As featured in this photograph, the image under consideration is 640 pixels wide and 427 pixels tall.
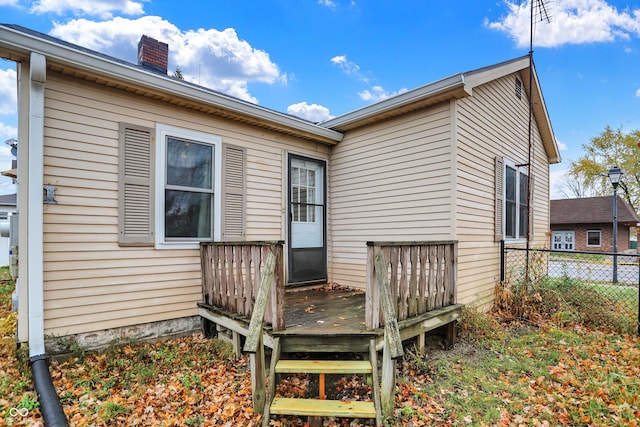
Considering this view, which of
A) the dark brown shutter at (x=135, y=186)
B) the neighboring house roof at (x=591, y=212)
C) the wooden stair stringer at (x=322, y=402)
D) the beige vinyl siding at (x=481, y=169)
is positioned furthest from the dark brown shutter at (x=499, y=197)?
the neighboring house roof at (x=591, y=212)

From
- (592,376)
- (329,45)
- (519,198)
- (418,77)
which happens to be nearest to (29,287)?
(592,376)

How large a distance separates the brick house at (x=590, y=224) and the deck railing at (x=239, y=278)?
70.7ft

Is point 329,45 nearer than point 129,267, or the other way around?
point 129,267

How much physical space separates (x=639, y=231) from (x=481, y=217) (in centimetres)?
2428

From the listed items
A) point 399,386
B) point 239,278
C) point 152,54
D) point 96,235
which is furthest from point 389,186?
point 152,54

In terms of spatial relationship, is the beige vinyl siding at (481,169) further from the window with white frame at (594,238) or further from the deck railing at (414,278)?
the window with white frame at (594,238)

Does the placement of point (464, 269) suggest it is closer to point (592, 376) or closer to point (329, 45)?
point (592, 376)

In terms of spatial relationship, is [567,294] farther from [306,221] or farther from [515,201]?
[306,221]

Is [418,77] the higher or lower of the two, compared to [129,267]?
higher

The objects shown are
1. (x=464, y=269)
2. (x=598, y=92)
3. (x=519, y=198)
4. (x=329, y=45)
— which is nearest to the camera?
(x=464, y=269)

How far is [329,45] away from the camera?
1205 cm

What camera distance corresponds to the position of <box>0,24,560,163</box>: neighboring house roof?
3145mm

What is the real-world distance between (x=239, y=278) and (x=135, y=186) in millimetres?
1812

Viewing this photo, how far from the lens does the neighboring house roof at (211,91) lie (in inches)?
124
